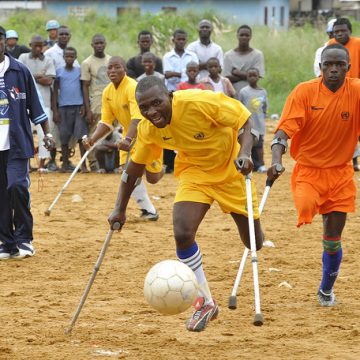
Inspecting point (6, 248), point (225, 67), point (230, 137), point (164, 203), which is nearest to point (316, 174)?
point (230, 137)

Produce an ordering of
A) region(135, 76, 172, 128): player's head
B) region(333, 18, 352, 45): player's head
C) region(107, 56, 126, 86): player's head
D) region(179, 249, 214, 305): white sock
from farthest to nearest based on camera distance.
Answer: region(333, 18, 352, 45): player's head < region(107, 56, 126, 86): player's head < region(179, 249, 214, 305): white sock < region(135, 76, 172, 128): player's head

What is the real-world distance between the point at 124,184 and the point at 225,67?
35.0 ft

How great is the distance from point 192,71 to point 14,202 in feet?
22.8

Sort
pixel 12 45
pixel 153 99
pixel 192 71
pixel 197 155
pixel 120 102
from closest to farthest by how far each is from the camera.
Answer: pixel 153 99
pixel 197 155
pixel 120 102
pixel 192 71
pixel 12 45

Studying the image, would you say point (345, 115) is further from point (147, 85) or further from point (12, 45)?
point (12, 45)

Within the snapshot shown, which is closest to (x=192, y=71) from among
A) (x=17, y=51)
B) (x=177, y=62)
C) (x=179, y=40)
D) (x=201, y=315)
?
(x=177, y=62)

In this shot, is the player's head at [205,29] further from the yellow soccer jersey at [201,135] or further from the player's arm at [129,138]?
the yellow soccer jersey at [201,135]

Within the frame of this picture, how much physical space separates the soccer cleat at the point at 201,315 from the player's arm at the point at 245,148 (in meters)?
1.07

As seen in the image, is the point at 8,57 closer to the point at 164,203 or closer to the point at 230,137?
the point at 230,137

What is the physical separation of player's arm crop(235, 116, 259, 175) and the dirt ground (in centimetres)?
125

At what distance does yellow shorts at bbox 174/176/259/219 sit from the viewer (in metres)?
7.77

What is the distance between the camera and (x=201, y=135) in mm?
7602

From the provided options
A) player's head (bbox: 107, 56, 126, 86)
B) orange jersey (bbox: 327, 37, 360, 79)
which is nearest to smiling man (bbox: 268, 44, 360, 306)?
player's head (bbox: 107, 56, 126, 86)

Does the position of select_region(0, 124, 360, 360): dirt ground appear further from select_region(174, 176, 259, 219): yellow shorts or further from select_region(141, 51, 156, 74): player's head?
select_region(141, 51, 156, 74): player's head
